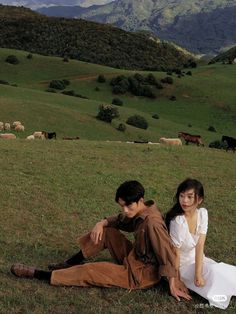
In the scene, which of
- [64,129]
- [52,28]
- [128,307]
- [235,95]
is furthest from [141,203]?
[52,28]

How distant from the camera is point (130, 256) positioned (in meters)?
6.97

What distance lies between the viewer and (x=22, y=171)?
46.8 ft

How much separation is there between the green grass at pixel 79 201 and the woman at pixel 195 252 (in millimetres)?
224

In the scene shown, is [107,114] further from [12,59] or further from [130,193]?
[12,59]

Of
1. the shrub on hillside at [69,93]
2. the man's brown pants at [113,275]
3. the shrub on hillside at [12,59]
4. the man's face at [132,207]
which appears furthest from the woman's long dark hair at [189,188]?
the shrub on hillside at [12,59]

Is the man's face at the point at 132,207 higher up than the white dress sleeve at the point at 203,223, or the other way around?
the man's face at the point at 132,207

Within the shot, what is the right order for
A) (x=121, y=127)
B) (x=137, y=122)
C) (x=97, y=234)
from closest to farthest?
(x=97, y=234) < (x=121, y=127) < (x=137, y=122)

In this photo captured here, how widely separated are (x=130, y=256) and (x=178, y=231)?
759 millimetres

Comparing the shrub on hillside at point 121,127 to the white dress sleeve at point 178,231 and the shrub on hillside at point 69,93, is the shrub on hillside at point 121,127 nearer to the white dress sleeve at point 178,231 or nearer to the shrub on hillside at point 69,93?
the shrub on hillside at point 69,93

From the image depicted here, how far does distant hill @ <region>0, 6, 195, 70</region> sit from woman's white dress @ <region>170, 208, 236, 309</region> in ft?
320

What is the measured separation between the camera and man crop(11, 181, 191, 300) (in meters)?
6.69

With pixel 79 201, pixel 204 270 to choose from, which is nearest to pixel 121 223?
pixel 204 270

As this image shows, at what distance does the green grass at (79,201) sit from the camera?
664 cm

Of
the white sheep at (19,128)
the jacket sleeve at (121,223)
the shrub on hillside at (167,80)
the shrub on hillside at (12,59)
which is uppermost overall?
the jacket sleeve at (121,223)
